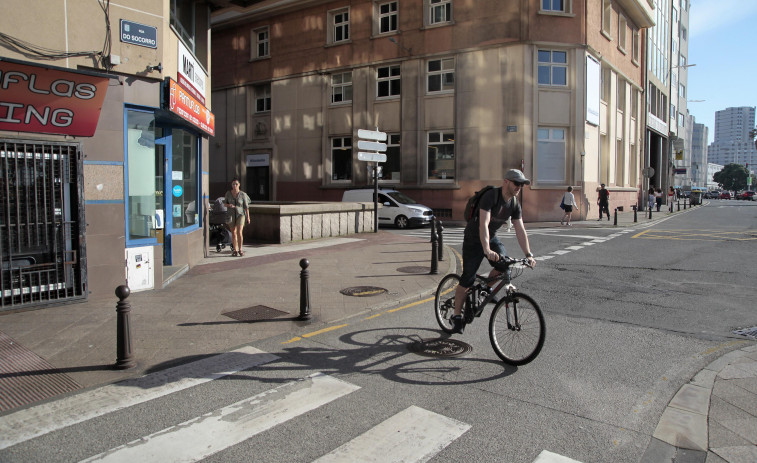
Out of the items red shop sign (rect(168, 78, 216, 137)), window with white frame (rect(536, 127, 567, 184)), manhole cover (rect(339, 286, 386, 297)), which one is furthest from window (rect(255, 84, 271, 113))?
manhole cover (rect(339, 286, 386, 297))

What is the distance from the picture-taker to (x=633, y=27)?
115ft

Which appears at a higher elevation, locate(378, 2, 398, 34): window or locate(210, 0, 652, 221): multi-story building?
locate(378, 2, 398, 34): window

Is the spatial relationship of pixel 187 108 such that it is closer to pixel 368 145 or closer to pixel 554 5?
pixel 368 145

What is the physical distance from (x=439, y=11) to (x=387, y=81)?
4392 mm

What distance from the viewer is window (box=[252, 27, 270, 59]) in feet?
108

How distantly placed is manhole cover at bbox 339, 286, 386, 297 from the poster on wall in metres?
21.1

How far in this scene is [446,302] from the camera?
253 inches

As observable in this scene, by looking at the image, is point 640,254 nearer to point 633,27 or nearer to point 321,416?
point 321,416

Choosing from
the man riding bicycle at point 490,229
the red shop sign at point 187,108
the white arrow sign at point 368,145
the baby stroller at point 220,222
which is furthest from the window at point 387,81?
the man riding bicycle at point 490,229

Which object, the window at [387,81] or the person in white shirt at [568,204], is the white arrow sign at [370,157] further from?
the window at [387,81]

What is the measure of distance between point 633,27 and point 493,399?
123 ft

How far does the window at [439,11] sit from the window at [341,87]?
5567 millimetres

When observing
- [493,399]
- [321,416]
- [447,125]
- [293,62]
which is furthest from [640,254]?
[293,62]

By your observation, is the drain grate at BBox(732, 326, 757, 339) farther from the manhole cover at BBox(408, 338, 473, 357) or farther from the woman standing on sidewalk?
the woman standing on sidewalk
